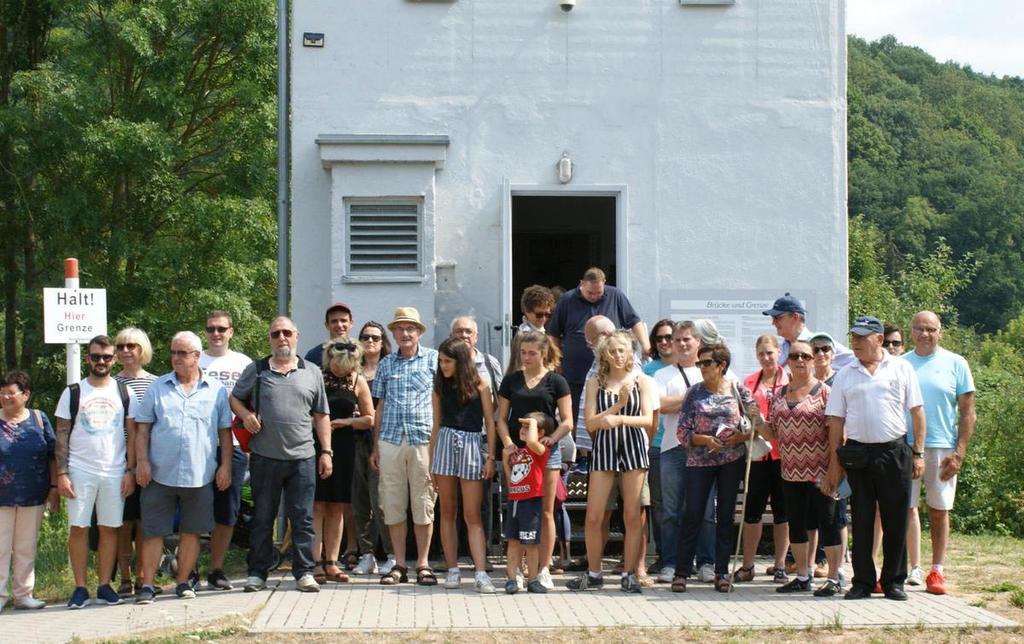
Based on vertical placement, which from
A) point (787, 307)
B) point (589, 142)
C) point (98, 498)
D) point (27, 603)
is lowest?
point (27, 603)

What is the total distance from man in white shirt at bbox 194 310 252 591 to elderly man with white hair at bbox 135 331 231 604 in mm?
202

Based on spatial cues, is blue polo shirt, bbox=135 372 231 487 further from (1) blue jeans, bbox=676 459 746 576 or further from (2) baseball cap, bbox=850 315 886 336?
(2) baseball cap, bbox=850 315 886 336

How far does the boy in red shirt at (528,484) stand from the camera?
8906mm

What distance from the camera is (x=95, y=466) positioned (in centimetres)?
880

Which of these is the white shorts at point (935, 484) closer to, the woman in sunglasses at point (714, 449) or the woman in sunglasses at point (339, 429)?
the woman in sunglasses at point (714, 449)

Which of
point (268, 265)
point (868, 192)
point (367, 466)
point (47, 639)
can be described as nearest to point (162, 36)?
point (268, 265)

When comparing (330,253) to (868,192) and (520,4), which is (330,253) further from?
(868,192)

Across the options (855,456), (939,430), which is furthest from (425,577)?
(939,430)

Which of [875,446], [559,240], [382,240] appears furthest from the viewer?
[559,240]

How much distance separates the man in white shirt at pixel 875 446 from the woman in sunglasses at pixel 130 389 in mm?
4742

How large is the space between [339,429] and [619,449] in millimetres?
2107

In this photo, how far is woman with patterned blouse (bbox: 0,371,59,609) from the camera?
8805mm

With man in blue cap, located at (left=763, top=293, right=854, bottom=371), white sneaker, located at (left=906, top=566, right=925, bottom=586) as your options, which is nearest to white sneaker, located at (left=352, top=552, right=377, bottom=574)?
man in blue cap, located at (left=763, top=293, right=854, bottom=371)

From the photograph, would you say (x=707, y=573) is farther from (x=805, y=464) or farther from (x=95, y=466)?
(x=95, y=466)
